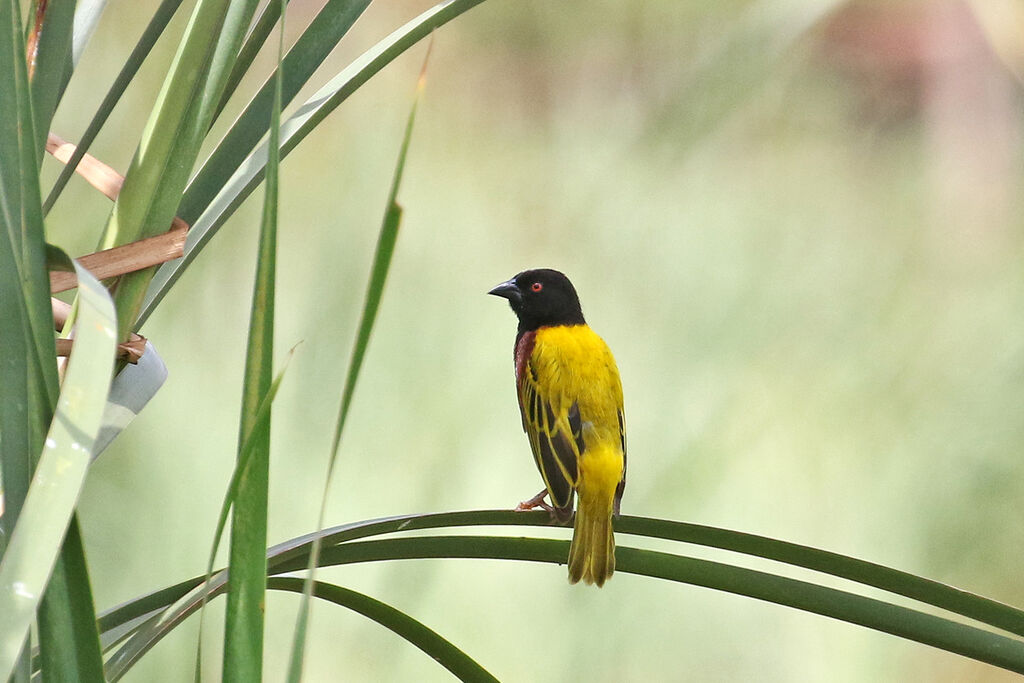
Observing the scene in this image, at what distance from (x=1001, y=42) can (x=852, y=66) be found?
→ 2.11 feet

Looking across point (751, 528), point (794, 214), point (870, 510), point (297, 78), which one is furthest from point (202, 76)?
point (794, 214)

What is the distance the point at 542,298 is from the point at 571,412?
0.37 meters

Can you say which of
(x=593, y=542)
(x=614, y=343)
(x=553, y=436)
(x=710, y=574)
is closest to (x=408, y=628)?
(x=710, y=574)

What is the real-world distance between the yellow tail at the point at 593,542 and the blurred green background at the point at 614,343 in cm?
74

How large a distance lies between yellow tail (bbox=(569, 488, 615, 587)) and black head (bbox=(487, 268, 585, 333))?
510mm

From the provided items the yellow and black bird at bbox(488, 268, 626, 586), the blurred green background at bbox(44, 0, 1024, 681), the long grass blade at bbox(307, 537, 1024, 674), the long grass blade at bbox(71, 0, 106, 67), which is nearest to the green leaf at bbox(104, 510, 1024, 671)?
the long grass blade at bbox(307, 537, 1024, 674)

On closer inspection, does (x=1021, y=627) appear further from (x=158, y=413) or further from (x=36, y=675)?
(x=158, y=413)

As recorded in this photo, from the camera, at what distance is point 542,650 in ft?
8.05

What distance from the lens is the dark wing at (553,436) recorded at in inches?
67.6

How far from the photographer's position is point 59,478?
47 centimetres

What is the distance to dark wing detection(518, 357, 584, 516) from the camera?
1.72 m

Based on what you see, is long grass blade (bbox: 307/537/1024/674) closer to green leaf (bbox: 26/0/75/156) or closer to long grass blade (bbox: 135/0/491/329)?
long grass blade (bbox: 135/0/491/329)

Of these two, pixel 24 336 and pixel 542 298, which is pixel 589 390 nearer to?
pixel 542 298

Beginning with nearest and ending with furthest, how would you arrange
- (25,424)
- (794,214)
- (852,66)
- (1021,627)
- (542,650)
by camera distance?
1. (25,424)
2. (1021,627)
3. (542,650)
4. (794,214)
5. (852,66)
